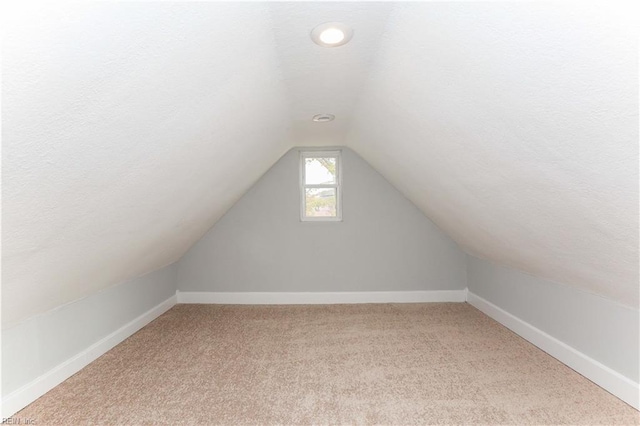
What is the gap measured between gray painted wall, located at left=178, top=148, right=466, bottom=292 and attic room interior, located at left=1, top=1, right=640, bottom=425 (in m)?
0.28

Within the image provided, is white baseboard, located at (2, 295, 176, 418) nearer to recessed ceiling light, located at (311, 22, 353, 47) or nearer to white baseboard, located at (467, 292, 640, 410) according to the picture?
recessed ceiling light, located at (311, 22, 353, 47)

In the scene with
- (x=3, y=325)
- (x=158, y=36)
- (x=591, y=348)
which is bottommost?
(x=591, y=348)

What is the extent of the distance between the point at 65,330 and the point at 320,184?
9.79 feet

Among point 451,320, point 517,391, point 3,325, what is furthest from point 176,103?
point 451,320

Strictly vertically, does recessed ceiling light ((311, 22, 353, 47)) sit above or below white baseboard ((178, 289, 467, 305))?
above

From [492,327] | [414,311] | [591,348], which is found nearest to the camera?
[591,348]

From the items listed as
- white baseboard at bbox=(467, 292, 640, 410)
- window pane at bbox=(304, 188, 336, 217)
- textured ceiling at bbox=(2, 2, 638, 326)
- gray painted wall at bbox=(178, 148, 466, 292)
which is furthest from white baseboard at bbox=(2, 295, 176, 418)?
white baseboard at bbox=(467, 292, 640, 410)

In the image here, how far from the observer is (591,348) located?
2.39 metres

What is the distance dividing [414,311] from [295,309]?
1.41 metres

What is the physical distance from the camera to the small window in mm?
4452

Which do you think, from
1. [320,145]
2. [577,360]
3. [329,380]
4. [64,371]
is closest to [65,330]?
[64,371]

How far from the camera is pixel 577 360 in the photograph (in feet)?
8.14

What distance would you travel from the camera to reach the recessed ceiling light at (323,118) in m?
2.92

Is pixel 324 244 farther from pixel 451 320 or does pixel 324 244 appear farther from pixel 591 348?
pixel 591 348
